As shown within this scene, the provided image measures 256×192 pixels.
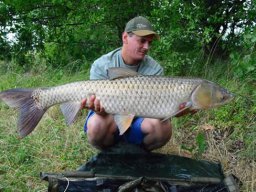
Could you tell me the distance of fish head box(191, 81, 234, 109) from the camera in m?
2.31

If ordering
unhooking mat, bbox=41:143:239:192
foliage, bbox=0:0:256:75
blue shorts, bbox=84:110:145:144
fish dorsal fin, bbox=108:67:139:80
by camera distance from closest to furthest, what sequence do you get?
1. unhooking mat, bbox=41:143:239:192
2. fish dorsal fin, bbox=108:67:139:80
3. blue shorts, bbox=84:110:145:144
4. foliage, bbox=0:0:256:75

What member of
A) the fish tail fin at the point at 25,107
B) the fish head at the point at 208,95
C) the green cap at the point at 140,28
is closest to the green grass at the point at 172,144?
the fish tail fin at the point at 25,107

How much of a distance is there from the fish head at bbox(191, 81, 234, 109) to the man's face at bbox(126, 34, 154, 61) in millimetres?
476

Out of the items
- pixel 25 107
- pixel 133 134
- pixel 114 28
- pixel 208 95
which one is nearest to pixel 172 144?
pixel 133 134

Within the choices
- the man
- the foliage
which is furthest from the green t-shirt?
the foliage

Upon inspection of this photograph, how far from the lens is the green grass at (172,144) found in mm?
2648

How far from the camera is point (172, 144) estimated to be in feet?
10.00

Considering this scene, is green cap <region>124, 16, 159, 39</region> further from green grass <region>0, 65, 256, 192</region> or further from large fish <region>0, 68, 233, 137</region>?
green grass <region>0, 65, 256, 192</region>

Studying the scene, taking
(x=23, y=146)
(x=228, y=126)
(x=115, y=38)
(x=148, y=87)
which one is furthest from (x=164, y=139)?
(x=115, y=38)

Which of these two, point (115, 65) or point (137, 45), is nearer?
point (137, 45)

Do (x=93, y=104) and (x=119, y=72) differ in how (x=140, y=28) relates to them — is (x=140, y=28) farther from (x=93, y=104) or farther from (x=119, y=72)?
(x=93, y=104)

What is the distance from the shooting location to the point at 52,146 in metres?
3.04

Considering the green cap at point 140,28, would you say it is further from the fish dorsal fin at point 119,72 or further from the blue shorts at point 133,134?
the blue shorts at point 133,134

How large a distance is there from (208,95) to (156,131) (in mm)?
462
